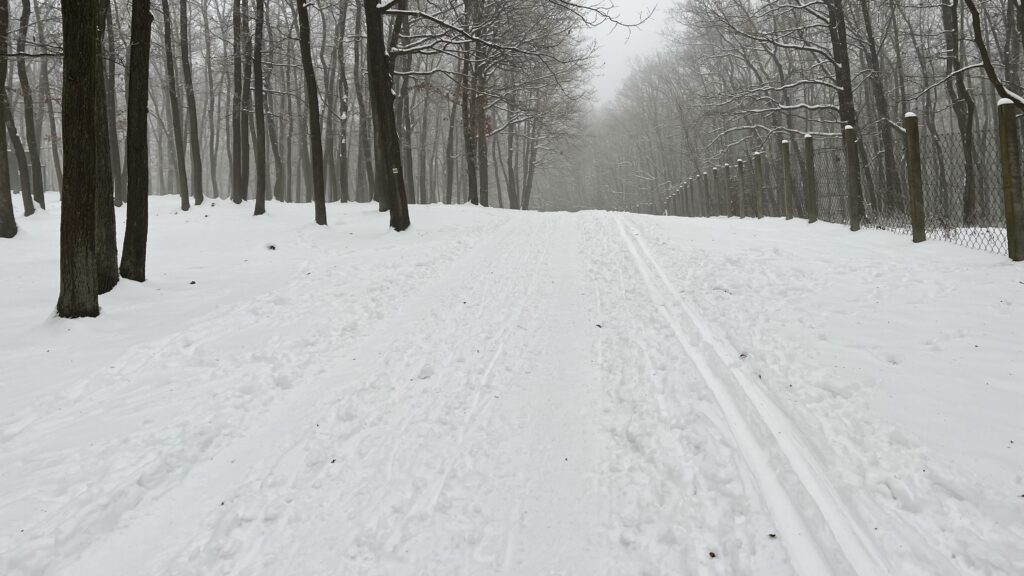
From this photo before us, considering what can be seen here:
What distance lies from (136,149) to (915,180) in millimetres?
11192

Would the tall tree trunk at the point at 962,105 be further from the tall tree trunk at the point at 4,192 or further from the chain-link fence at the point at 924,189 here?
the tall tree trunk at the point at 4,192

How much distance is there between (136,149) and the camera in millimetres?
7613

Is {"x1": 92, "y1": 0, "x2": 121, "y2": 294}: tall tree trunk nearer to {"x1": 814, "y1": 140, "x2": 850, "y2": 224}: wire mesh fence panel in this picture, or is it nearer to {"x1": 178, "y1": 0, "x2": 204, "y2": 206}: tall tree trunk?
{"x1": 814, "y1": 140, "x2": 850, "y2": 224}: wire mesh fence panel

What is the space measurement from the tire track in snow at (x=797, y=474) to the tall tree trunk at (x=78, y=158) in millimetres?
6378

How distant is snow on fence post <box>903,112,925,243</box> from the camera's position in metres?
7.27

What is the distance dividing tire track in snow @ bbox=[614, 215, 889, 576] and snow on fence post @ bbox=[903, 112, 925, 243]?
450 centimetres

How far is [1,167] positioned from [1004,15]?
26.6 metres

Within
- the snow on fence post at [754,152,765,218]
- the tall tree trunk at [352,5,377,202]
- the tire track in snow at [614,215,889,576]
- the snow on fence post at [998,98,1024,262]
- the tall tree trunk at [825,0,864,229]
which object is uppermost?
the tall tree trunk at [352,5,377,202]

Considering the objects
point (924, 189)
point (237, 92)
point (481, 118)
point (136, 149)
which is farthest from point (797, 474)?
point (237, 92)

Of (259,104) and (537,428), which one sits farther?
(259,104)

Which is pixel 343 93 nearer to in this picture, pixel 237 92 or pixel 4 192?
pixel 237 92

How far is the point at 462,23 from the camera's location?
48.1 feet

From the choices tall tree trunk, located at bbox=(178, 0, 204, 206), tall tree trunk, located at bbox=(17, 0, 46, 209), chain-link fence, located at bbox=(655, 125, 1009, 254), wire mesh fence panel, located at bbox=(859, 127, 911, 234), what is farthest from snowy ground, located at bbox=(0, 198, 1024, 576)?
tall tree trunk, located at bbox=(178, 0, 204, 206)

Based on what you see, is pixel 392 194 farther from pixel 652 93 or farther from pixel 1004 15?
pixel 652 93
